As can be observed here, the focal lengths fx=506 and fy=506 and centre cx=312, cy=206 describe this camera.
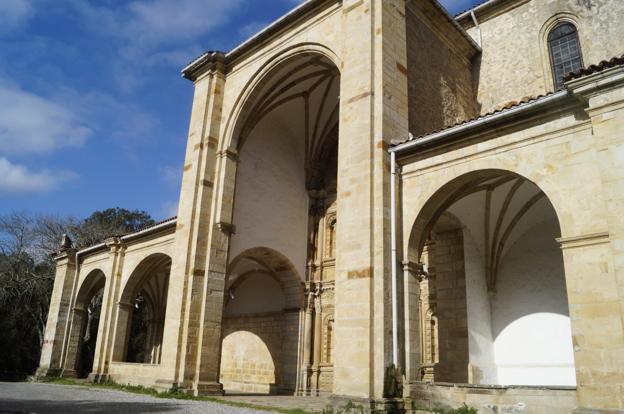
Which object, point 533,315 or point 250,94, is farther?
point 250,94

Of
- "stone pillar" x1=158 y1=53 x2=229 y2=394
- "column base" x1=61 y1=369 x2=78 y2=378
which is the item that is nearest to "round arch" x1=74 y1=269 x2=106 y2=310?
"column base" x1=61 y1=369 x2=78 y2=378

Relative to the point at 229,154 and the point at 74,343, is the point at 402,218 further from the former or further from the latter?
the point at 74,343

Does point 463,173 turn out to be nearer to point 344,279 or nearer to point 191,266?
point 344,279

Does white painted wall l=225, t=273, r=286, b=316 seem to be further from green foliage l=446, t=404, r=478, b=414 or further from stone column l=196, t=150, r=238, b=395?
green foliage l=446, t=404, r=478, b=414

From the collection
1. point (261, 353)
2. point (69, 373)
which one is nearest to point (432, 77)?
point (261, 353)

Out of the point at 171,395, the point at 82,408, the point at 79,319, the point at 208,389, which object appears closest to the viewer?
the point at 82,408

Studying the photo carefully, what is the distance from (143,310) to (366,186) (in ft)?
80.6

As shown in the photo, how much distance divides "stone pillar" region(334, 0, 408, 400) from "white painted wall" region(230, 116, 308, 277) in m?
5.26

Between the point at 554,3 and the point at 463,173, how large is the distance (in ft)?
24.3

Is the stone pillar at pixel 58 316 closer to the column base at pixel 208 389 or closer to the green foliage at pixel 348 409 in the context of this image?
the column base at pixel 208 389

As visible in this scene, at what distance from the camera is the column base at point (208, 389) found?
12312 millimetres

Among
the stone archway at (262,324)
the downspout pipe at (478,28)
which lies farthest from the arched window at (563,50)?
the stone archway at (262,324)

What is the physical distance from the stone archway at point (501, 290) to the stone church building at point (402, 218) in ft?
0.14

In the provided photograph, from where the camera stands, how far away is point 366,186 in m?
9.41
